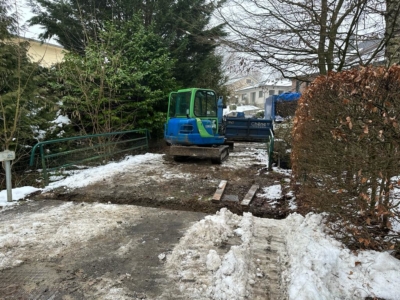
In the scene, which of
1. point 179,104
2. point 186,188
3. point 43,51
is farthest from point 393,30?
point 43,51

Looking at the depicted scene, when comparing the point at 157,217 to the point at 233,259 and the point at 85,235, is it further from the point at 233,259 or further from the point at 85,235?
the point at 233,259

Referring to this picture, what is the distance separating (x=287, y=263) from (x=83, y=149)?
21.0 ft

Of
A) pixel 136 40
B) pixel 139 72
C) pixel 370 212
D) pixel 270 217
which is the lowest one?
pixel 270 217

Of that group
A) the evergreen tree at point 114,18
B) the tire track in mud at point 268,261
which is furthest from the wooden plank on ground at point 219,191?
the evergreen tree at point 114,18

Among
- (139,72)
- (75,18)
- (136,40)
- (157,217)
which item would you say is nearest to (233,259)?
(157,217)

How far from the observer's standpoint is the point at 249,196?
19.1 feet

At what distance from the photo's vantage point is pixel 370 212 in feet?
9.90

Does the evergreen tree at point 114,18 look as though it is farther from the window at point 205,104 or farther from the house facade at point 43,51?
the window at point 205,104

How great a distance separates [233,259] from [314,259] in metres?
0.88

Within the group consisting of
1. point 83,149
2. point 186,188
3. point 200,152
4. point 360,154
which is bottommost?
point 186,188

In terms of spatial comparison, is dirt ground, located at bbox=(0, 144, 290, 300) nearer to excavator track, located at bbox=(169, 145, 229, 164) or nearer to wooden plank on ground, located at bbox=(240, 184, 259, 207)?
wooden plank on ground, located at bbox=(240, 184, 259, 207)

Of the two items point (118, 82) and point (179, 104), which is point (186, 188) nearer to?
point (179, 104)

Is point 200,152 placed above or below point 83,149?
below

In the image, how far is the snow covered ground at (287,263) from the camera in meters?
2.74
